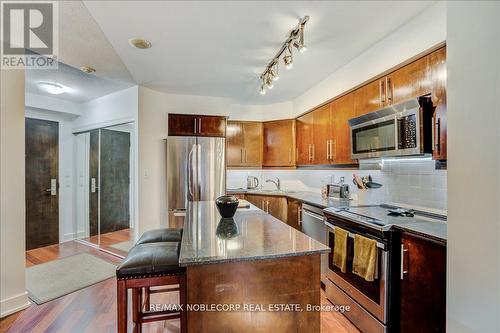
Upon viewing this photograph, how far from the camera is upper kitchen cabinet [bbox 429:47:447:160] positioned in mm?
1685

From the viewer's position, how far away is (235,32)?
7.16ft

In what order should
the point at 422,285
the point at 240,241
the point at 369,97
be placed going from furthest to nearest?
the point at 369,97, the point at 422,285, the point at 240,241

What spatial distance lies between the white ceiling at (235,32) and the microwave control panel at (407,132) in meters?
0.83

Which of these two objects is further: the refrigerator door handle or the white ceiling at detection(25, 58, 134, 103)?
the refrigerator door handle

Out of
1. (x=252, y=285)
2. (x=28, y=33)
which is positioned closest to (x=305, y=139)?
(x=252, y=285)

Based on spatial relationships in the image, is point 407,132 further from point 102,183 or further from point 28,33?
point 102,183

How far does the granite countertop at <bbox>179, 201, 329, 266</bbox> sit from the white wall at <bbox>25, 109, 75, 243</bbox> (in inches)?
153

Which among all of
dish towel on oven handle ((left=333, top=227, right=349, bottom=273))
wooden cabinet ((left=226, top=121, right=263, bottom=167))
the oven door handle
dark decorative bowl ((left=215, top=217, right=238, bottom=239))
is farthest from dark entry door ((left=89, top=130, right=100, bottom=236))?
dish towel on oven handle ((left=333, top=227, right=349, bottom=273))

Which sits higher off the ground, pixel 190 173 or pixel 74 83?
pixel 74 83

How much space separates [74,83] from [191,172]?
208cm

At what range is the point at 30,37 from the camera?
7.26ft

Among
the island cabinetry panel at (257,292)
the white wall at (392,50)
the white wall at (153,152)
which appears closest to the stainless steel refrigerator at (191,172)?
the white wall at (153,152)

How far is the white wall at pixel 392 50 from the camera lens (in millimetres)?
1768

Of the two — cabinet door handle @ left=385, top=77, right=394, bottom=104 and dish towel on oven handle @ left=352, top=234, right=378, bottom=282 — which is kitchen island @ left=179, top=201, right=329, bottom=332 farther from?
cabinet door handle @ left=385, top=77, right=394, bottom=104
